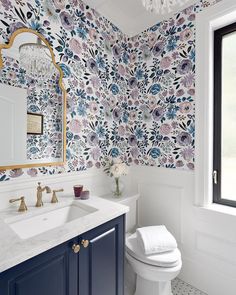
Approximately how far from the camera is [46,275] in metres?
0.88

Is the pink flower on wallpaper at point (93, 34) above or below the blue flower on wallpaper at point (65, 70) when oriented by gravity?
above

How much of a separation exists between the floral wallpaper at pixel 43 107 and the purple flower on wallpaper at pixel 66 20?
478mm

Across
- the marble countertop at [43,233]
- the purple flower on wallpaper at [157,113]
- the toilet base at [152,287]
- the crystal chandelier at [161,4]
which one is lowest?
the toilet base at [152,287]

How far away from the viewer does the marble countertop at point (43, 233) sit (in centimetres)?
76

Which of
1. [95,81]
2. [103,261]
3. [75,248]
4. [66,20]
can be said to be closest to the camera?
[75,248]

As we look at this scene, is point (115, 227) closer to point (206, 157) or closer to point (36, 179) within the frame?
point (36, 179)

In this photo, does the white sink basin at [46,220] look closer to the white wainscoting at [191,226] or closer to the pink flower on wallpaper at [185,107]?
the white wainscoting at [191,226]

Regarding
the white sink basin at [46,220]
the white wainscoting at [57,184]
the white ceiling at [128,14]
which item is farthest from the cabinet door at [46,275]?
the white ceiling at [128,14]

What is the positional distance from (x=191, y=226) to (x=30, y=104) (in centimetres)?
172

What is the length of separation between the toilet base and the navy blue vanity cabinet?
29cm

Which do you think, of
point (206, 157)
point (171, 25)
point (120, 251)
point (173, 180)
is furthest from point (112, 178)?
point (171, 25)

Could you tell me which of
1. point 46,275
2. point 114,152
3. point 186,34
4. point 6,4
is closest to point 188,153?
point 114,152

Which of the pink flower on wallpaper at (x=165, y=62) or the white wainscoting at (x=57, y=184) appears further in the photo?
the pink flower on wallpaper at (x=165, y=62)

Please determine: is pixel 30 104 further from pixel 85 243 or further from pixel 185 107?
pixel 185 107
